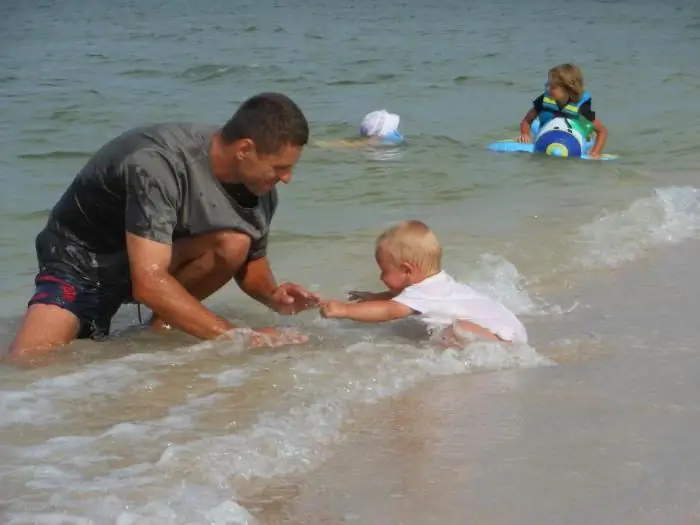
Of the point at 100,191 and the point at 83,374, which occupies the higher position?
the point at 100,191

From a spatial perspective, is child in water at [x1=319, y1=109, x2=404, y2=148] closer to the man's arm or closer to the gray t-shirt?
the gray t-shirt

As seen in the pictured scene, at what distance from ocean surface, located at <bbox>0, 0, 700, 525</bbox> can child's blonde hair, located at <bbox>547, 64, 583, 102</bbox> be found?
0.86 m

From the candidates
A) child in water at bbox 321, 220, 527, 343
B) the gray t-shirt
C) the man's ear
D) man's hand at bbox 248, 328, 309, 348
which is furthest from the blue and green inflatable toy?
the man's ear

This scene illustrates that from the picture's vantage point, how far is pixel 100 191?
4.80 metres

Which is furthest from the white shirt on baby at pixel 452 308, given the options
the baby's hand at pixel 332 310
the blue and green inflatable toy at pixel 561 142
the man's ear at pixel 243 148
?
the blue and green inflatable toy at pixel 561 142

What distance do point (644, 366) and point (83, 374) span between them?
86.9 inches

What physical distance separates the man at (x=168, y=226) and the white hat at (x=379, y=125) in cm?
698

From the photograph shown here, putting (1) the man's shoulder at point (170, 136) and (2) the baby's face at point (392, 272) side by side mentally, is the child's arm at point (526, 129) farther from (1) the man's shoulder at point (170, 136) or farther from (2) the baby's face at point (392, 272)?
(1) the man's shoulder at point (170, 136)

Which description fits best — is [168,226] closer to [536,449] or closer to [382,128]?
[536,449]

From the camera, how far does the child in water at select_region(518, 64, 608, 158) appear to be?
11445 millimetres

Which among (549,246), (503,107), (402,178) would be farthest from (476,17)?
(549,246)

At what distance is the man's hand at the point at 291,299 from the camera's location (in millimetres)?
5145

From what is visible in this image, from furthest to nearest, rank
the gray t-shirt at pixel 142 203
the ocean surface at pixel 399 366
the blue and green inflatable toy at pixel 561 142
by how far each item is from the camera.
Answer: the blue and green inflatable toy at pixel 561 142 < the gray t-shirt at pixel 142 203 < the ocean surface at pixel 399 366

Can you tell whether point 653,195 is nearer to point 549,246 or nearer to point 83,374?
point 549,246
